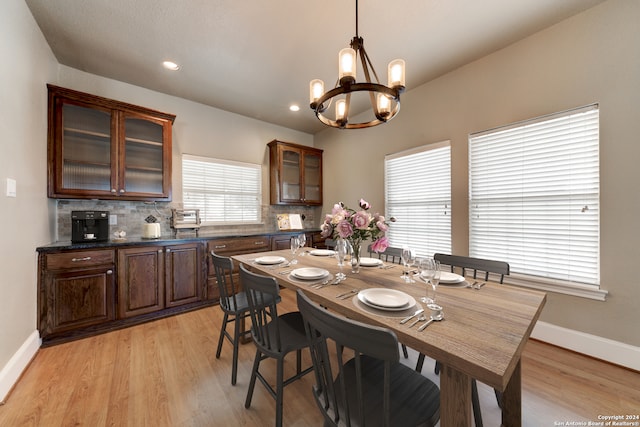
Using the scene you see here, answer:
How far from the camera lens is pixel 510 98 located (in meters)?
2.33

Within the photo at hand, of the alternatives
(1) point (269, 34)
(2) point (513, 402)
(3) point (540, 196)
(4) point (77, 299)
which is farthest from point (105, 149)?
(3) point (540, 196)

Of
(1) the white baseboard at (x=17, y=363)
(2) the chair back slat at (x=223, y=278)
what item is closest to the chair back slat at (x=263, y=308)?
(2) the chair back slat at (x=223, y=278)

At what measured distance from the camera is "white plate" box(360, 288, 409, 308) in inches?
42.7

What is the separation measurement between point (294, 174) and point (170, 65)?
7.41 ft

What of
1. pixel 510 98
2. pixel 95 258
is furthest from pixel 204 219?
pixel 510 98

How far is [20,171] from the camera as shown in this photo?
181cm

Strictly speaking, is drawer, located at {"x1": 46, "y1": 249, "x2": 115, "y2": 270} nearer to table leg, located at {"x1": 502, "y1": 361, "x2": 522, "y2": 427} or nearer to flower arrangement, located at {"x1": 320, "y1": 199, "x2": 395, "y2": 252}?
flower arrangement, located at {"x1": 320, "y1": 199, "x2": 395, "y2": 252}

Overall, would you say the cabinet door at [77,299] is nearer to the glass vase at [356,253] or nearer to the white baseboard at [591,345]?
the glass vase at [356,253]

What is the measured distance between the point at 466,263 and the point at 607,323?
4.09ft

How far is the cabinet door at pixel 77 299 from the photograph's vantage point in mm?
2123

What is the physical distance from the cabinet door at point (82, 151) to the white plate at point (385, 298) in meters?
2.95

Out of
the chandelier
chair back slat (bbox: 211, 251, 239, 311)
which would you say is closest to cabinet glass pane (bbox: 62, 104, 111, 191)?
chair back slat (bbox: 211, 251, 239, 311)

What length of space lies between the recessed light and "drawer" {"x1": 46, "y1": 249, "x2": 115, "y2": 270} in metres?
2.03

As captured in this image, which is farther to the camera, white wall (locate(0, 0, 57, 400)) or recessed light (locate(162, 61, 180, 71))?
recessed light (locate(162, 61, 180, 71))
